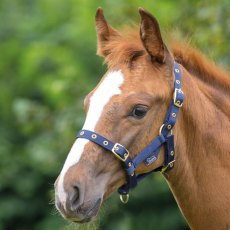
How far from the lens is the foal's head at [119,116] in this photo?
407cm

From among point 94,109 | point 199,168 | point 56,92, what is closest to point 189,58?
point 199,168

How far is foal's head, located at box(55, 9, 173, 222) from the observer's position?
4.07 meters

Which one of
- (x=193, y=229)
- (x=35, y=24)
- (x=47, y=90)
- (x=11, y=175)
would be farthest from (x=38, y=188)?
(x=193, y=229)

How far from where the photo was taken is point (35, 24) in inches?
484

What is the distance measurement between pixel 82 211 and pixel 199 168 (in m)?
0.90

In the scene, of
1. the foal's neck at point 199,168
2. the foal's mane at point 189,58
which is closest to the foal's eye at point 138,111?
the foal's neck at point 199,168

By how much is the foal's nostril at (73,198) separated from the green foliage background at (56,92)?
10.6ft

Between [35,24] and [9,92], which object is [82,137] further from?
[35,24]

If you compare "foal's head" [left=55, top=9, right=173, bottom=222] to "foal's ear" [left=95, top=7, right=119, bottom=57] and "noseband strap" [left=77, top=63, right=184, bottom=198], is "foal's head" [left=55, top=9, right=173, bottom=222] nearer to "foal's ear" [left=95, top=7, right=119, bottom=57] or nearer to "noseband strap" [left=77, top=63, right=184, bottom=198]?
"noseband strap" [left=77, top=63, right=184, bottom=198]

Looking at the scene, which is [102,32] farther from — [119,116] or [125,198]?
[125,198]

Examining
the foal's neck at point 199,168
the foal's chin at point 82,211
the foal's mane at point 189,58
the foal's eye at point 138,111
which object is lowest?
the foal's chin at point 82,211

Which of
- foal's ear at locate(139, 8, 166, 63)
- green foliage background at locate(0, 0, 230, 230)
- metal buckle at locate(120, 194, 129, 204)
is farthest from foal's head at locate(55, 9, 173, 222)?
green foliage background at locate(0, 0, 230, 230)

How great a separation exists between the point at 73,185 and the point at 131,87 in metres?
0.72

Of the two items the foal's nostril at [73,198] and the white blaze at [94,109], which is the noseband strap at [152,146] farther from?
the foal's nostril at [73,198]
